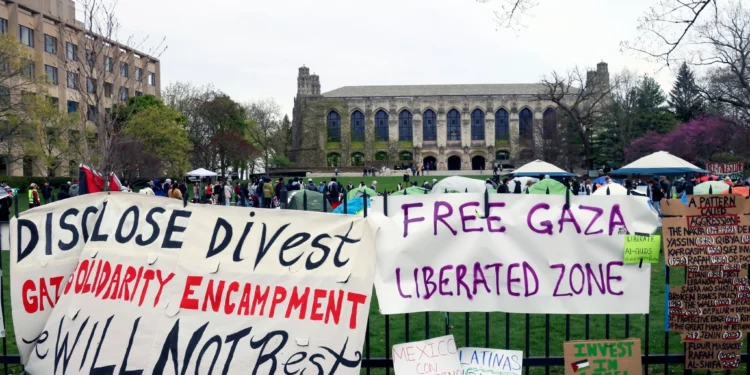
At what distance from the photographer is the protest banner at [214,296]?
362 centimetres

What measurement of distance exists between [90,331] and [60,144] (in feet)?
102

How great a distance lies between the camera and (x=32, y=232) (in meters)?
4.14

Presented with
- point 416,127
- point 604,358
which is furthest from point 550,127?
point 604,358

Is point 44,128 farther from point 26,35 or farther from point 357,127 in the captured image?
point 357,127

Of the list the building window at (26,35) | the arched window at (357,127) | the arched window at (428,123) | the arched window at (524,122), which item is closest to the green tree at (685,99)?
the arched window at (524,122)

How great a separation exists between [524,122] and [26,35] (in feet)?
185

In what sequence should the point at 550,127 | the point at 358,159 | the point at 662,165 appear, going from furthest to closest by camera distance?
the point at 358,159 → the point at 550,127 → the point at 662,165

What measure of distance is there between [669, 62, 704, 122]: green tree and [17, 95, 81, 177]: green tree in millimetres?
43821

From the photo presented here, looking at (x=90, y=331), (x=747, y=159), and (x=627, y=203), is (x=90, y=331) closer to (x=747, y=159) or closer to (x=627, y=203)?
(x=627, y=203)

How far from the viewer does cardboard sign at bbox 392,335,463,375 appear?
3.73m

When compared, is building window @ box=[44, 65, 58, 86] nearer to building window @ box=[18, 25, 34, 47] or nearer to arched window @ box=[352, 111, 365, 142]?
building window @ box=[18, 25, 34, 47]

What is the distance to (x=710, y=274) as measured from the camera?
3.92 metres

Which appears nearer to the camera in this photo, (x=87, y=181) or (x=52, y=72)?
(x=87, y=181)

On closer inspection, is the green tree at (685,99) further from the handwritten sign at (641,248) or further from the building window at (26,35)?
the handwritten sign at (641,248)
